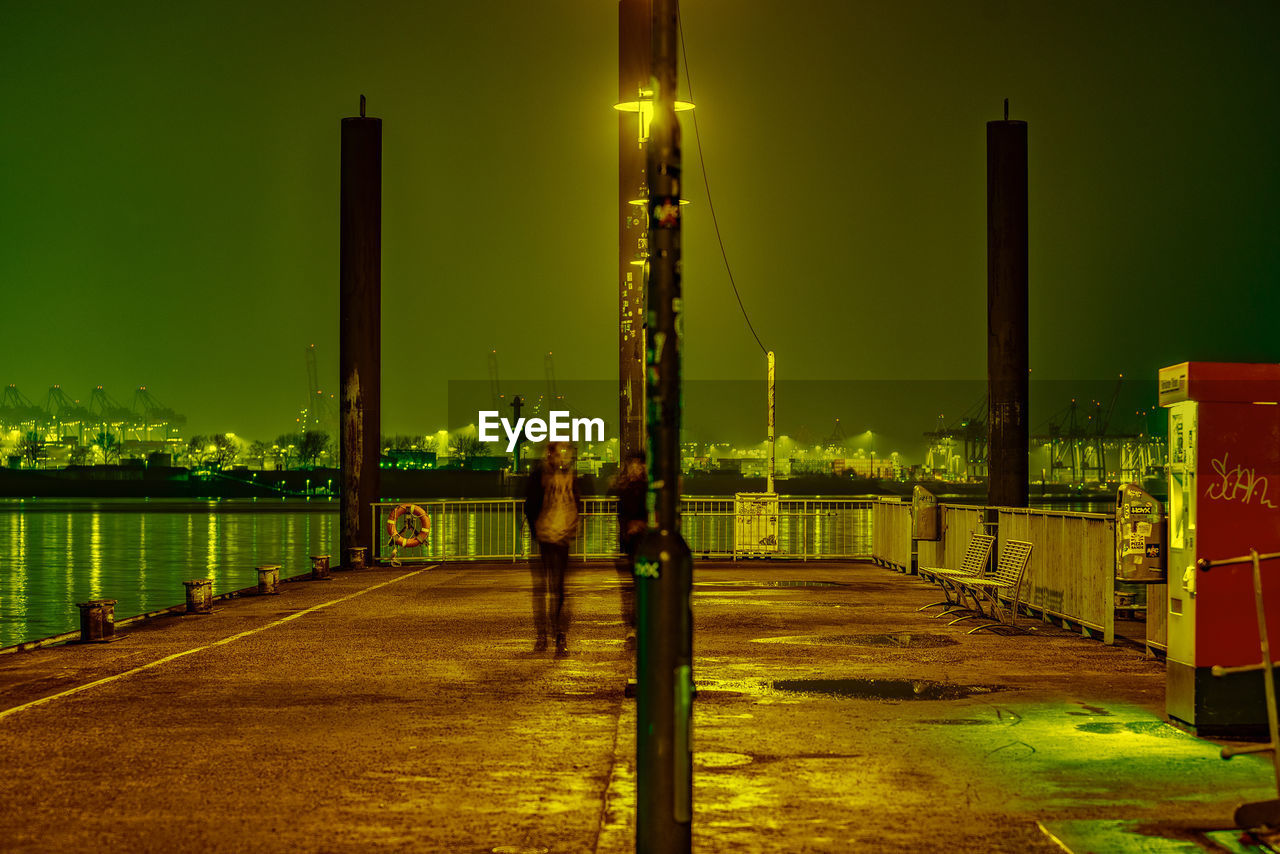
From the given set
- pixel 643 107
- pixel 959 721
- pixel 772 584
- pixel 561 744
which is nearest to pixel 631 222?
pixel 643 107

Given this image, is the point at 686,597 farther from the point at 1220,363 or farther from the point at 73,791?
the point at 1220,363

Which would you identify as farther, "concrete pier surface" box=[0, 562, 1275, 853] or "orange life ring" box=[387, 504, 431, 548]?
"orange life ring" box=[387, 504, 431, 548]

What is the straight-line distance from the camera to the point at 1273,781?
811 centimetres

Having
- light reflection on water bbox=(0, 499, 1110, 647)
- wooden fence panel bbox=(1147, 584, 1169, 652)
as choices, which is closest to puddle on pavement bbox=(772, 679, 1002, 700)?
wooden fence panel bbox=(1147, 584, 1169, 652)

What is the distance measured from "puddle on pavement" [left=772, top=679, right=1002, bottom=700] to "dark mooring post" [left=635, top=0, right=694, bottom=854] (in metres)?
5.64

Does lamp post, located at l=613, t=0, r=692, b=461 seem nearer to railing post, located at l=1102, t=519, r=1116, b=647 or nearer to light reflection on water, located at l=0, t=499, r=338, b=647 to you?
railing post, located at l=1102, t=519, r=1116, b=647

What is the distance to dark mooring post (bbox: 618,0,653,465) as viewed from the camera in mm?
17406

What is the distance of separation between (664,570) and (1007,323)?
60.4ft

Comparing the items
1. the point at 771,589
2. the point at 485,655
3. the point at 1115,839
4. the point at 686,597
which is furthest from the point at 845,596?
the point at 686,597

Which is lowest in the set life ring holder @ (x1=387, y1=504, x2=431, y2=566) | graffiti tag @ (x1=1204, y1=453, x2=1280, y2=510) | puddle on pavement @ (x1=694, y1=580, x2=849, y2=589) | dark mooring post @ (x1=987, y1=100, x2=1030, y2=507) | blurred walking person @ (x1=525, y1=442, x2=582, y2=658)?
puddle on pavement @ (x1=694, y1=580, x2=849, y2=589)

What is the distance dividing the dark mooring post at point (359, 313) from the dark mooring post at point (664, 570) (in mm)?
22053

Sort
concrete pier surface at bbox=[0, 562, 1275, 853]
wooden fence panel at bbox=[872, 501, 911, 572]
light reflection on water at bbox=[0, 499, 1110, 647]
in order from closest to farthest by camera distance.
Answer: concrete pier surface at bbox=[0, 562, 1275, 853] < wooden fence panel at bbox=[872, 501, 911, 572] < light reflection on water at bbox=[0, 499, 1110, 647]

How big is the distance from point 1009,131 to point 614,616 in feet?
36.3

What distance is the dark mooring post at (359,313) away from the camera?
2748cm
